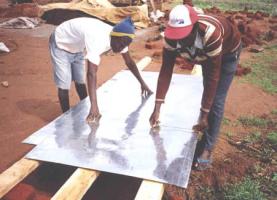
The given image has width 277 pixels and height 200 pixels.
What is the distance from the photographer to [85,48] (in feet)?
11.5

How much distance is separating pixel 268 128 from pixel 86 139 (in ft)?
7.94

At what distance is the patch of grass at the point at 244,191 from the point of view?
272 cm

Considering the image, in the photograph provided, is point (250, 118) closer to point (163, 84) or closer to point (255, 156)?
point (255, 156)

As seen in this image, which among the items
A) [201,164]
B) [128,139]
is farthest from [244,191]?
[128,139]

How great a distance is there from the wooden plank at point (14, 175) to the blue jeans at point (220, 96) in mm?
1563

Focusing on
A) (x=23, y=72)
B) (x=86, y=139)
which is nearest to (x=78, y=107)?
(x=86, y=139)

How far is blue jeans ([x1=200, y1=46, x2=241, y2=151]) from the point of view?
273 cm

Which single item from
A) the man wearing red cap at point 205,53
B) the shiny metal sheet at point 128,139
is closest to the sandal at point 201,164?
the man wearing red cap at point 205,53

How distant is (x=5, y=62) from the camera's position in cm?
647

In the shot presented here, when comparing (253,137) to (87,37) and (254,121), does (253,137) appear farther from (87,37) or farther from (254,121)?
(87,37)

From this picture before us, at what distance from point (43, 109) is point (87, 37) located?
201 centimetres

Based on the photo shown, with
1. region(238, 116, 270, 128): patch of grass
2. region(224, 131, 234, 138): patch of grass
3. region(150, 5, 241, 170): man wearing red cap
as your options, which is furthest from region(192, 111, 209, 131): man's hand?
region(238, 116, 270, 128): patch of grass

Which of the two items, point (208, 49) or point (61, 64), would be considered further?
point (61, 64)

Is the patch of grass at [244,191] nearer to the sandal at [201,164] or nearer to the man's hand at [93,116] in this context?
the sandal at [201,164]
